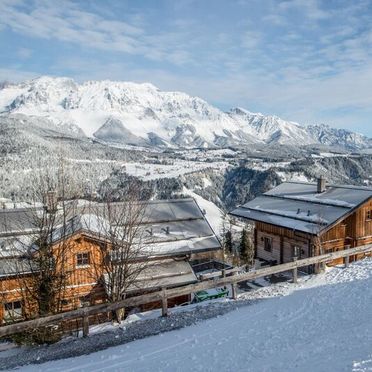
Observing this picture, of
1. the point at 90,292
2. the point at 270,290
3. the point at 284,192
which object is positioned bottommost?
the point at 90,292

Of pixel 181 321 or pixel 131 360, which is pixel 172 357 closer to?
pixel 131 360

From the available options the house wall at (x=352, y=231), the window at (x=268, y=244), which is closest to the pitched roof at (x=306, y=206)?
the house wall at (x=352, y=231)

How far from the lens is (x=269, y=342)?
462 inches

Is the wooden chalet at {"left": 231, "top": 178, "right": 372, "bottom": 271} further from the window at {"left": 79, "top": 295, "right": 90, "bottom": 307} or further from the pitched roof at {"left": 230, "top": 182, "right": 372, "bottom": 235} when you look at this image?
the window at {"left": 79, "top": 295, "right": 90, "bottom": 307}

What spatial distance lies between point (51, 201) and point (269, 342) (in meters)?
9.62

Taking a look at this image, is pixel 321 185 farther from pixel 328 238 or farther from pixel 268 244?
pixel 268 244

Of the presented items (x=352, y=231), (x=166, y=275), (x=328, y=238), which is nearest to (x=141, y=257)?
(x=166, y=275)

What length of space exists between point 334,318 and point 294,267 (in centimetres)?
512

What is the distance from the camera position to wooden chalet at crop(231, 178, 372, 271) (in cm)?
3072

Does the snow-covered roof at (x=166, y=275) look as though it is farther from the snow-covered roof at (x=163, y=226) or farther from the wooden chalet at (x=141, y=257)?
the snow-covered roof at (x=163, y=226)

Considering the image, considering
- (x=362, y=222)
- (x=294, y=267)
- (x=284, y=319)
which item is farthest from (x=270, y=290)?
(x=362, y=222)

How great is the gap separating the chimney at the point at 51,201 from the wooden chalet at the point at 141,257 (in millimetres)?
5453

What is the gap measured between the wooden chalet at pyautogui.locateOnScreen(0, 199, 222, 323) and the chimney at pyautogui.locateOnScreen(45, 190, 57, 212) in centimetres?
545

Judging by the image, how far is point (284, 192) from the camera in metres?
38.8
